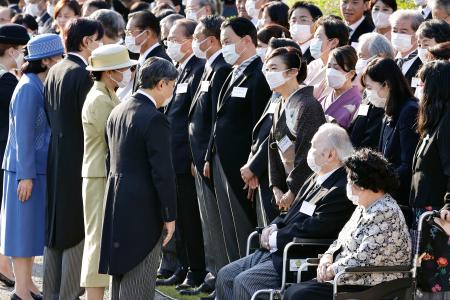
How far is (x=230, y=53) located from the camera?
9.41 metres

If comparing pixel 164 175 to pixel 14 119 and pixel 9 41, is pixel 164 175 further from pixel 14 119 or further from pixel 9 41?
pixel 9 41

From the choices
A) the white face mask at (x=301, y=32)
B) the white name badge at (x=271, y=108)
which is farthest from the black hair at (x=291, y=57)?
the white face mask at (x=301, y=32)

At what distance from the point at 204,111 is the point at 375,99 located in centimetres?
234

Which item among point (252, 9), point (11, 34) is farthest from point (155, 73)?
point (252, 9)

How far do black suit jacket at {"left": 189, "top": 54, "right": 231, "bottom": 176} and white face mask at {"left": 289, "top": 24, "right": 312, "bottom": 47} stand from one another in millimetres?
968

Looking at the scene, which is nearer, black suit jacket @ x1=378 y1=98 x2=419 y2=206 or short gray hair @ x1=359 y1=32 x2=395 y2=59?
black suit jacket @ x1=378 y1=98 x2=419 y2=206

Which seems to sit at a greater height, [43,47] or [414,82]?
[414,82]

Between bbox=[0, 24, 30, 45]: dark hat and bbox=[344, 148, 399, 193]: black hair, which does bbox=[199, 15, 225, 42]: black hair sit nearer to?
bbox=[0, 24, 30, 45]: dark hat

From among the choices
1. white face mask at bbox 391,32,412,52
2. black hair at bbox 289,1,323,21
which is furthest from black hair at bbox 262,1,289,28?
white face mask at bbox 391,32,412,52

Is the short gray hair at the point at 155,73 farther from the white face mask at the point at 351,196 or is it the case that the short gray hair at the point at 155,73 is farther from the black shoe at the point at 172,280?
the black shoe at the point at 172,280

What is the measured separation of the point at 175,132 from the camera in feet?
33.0

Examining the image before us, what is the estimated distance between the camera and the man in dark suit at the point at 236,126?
9195 mm

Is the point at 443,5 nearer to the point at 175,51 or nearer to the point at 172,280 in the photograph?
the point at 175,51

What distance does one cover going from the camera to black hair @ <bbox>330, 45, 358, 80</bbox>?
841 centimetres
